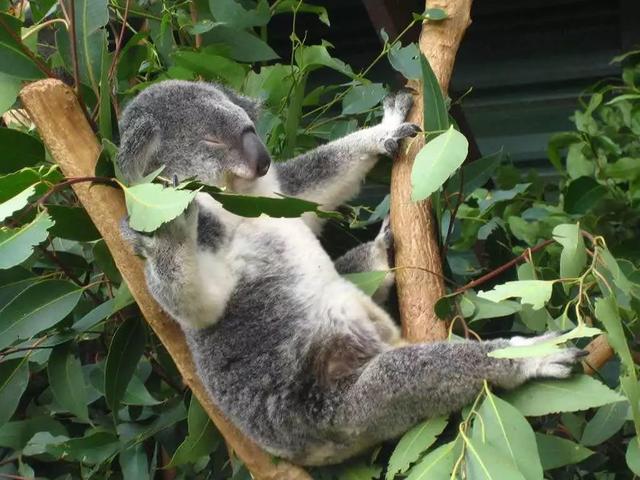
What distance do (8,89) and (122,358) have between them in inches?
24.7

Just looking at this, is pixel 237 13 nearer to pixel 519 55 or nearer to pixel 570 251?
pixel 570 251

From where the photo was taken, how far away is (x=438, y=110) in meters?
1.88

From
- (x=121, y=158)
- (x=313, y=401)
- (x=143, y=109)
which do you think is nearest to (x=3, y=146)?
(x=121, y=158)

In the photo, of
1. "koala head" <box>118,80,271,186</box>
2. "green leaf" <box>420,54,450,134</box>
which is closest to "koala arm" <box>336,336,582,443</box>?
"green leaf" <box>420,54,450,134</box>

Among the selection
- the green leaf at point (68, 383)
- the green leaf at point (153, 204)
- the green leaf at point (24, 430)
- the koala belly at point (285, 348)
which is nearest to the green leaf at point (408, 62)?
the koala belly at point (285, 348)

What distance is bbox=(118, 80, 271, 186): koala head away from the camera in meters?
2.07

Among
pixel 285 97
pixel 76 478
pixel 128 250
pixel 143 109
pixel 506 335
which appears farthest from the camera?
pixel 76 478

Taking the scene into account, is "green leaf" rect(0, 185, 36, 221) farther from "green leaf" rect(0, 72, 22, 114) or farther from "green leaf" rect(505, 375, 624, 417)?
"green leaf" rect(505, 375, 624, 417)

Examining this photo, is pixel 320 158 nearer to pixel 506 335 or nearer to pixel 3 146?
pixel 506 335

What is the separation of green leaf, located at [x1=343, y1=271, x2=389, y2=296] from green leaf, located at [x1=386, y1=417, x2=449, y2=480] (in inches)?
14.7

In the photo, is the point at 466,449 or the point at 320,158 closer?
the point at 466,449

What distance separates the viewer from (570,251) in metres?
1.76

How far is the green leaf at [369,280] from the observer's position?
2.01 meters

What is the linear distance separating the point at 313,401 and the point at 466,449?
49 centimetres
